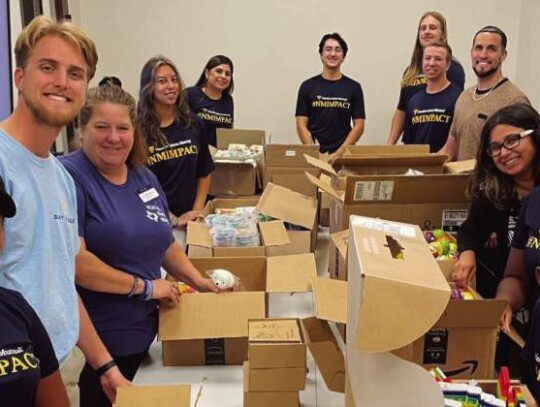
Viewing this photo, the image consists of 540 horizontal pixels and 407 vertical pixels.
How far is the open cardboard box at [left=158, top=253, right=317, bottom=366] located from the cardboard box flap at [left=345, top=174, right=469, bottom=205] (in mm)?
511

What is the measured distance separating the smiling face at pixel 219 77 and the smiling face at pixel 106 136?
215cm

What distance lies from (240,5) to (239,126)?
107 centimetres

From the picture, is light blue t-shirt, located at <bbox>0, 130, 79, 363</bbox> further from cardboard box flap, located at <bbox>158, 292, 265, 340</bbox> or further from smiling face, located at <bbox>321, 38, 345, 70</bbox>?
smiling face, located at <bbox>321, 38, 345, 70</bbox>

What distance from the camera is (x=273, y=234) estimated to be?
7.76 feet

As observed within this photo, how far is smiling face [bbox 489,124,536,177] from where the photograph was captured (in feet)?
6.27

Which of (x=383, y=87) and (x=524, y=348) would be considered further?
(x=383, y=87)

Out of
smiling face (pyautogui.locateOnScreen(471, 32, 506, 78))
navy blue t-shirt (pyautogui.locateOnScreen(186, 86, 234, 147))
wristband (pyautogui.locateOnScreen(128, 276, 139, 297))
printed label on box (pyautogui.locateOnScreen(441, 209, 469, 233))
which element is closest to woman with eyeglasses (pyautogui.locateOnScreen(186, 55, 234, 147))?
navy blue t-shirt (pyautogui.locateOnScreen(186, 86, 234, 147))

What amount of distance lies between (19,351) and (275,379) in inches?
27.3

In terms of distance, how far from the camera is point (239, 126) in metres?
5.28

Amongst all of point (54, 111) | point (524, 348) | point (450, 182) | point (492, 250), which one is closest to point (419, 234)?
point (524, 348)

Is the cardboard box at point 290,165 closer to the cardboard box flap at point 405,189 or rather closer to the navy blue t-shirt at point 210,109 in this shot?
the navy blue t-shirt at point 210,109

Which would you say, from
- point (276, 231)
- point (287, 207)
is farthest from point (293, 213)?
point (276, 231)

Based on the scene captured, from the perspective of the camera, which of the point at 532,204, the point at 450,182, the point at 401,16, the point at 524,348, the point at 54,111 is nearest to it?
the point at 54,111

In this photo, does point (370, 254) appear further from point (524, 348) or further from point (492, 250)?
point (492, 250)
